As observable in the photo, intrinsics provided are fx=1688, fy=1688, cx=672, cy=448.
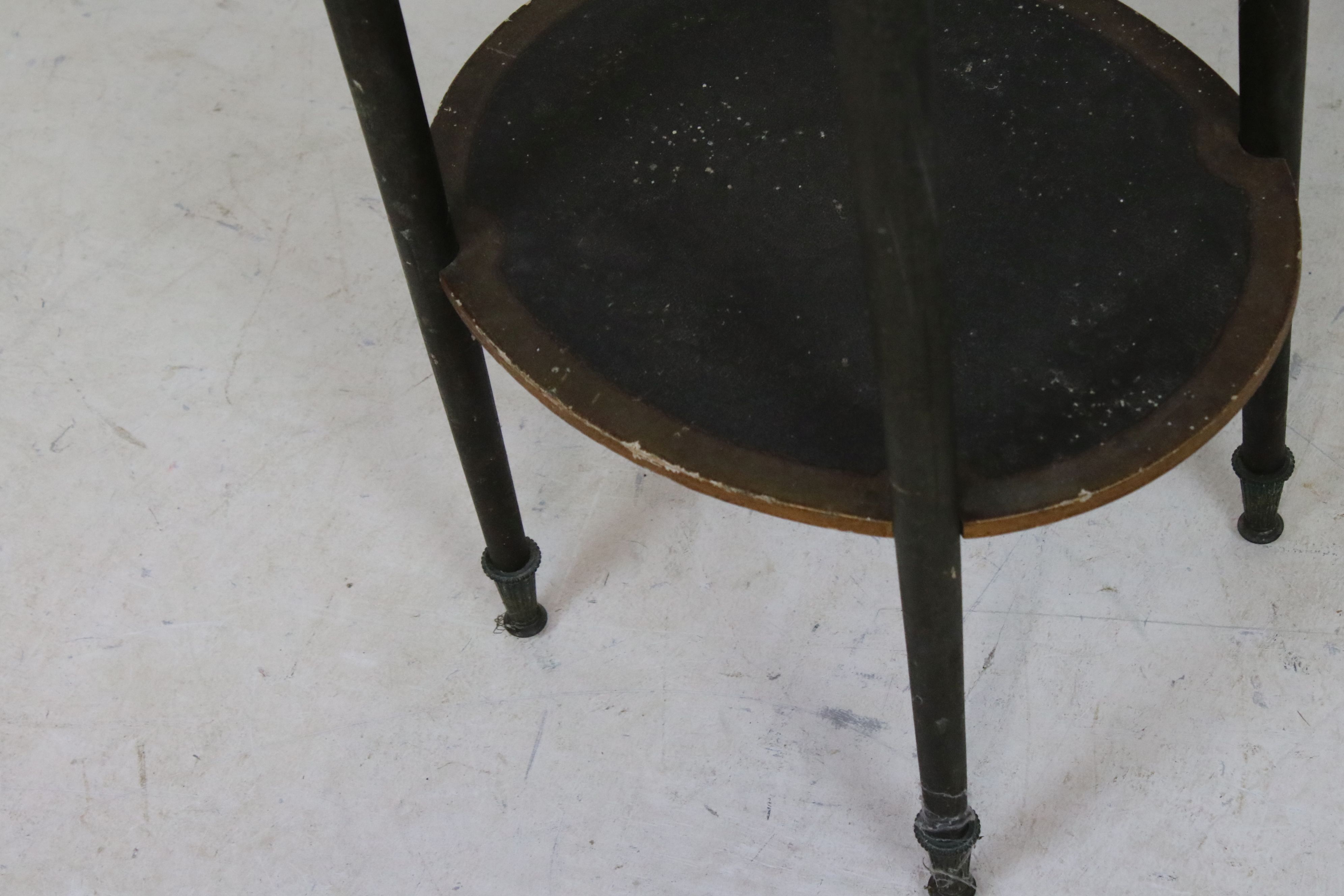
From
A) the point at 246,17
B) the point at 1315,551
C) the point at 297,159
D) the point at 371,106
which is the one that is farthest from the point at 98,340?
the point at 1315,551

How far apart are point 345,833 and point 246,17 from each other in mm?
1106

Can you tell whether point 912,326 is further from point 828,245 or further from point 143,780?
point 143,780

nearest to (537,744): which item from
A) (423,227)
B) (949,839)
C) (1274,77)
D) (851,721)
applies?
(851,721)

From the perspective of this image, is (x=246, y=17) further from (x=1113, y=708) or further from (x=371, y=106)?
(x=1113, y=708)

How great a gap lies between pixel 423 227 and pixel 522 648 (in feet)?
1.53

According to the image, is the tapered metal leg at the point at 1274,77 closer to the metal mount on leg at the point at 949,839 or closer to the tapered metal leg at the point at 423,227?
the metal mount on leg at the point at 949,839

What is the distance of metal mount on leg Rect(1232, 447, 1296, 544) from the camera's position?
4.49 ft

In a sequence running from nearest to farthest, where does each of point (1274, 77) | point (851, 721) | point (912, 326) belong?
point (912, 326)
point (1274, 77)
point (851, 721)

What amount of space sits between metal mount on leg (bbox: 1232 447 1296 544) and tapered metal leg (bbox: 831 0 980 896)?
1.42ft

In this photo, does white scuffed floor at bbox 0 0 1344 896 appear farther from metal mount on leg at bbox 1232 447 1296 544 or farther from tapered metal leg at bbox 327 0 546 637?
tapered metal leg at bbox 327 0 546 637

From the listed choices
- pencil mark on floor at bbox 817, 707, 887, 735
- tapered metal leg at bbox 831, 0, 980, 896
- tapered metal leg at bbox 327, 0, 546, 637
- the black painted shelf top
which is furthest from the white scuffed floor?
the black painted shelf top

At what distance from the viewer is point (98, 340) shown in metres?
1.70

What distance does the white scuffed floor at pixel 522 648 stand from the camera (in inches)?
51.2

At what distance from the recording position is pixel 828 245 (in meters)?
1.12
